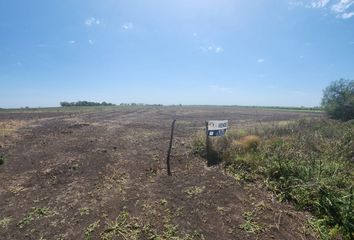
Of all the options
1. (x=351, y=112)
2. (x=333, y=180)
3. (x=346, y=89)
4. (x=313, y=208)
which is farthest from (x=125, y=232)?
(x=346, y=89)

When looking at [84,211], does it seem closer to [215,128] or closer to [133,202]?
[133,202]

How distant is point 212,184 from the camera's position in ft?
22.8

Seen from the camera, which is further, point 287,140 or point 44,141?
point 44,141

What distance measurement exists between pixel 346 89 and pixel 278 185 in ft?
70.8

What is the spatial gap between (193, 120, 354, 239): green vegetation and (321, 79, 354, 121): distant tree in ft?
42.7

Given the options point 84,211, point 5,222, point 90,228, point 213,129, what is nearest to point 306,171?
point 213,129

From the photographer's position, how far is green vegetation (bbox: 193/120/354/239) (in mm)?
5129

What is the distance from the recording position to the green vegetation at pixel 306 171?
16.8ft

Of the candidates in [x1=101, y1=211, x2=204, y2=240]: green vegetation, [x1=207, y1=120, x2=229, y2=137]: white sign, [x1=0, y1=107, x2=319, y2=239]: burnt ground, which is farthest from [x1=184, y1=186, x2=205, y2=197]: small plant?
[x1=207, y1=120, x2=229, y2=137]: white sign

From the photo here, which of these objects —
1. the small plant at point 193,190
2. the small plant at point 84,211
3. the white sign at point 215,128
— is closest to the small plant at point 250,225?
the small plant at point 193,190

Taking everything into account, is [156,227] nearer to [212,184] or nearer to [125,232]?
[125,232]

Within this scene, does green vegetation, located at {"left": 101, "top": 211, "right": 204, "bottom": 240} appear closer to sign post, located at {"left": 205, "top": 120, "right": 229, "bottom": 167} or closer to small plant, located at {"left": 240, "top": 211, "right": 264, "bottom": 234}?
small plant, located at {"left": 240, "top": 211, "right": 264, "bottom": 234}

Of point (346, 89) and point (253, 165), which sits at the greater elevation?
point (346, 89)

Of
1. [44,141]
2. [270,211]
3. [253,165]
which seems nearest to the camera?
[270,211]
